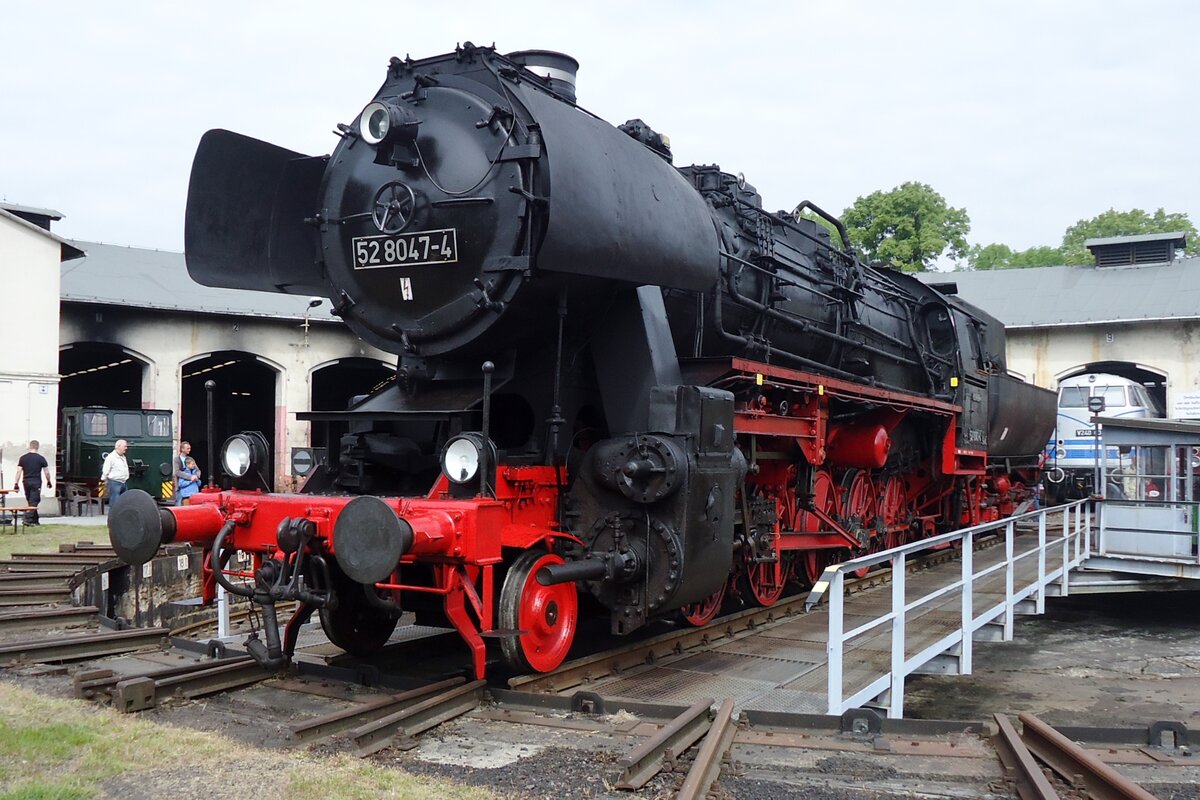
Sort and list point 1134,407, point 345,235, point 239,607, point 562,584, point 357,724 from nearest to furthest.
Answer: point 357,724 → point 562,584 → point 345,235 → point 239,607 → point 1134,407

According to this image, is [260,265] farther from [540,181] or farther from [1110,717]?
[1110,717]

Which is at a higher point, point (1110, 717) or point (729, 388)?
point (729, 388)

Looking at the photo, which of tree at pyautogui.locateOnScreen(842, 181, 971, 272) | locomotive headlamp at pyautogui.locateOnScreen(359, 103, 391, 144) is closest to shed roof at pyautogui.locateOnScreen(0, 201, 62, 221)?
locomotive headlamp at pyautogui.locateOnScreen(359, 103, 391, 144)

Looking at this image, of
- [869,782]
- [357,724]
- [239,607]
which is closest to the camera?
[869,782]

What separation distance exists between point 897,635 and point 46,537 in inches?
474

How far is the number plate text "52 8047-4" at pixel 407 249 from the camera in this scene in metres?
5.58

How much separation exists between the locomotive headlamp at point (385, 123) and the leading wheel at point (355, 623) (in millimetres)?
2567

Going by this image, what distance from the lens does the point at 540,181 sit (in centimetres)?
532

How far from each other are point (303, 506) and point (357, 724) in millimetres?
1242

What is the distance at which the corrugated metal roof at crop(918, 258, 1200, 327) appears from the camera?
81.9 ft

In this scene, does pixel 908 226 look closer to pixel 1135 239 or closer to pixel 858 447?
pixel 1135 239

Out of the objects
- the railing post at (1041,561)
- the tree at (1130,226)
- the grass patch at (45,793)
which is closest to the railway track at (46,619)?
the grass patch at (45,793)

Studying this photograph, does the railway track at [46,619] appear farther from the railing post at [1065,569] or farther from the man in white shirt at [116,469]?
the railing post at [1065,569]

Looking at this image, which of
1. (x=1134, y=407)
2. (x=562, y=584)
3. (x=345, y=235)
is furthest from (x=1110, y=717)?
(x=1134, y=407)
